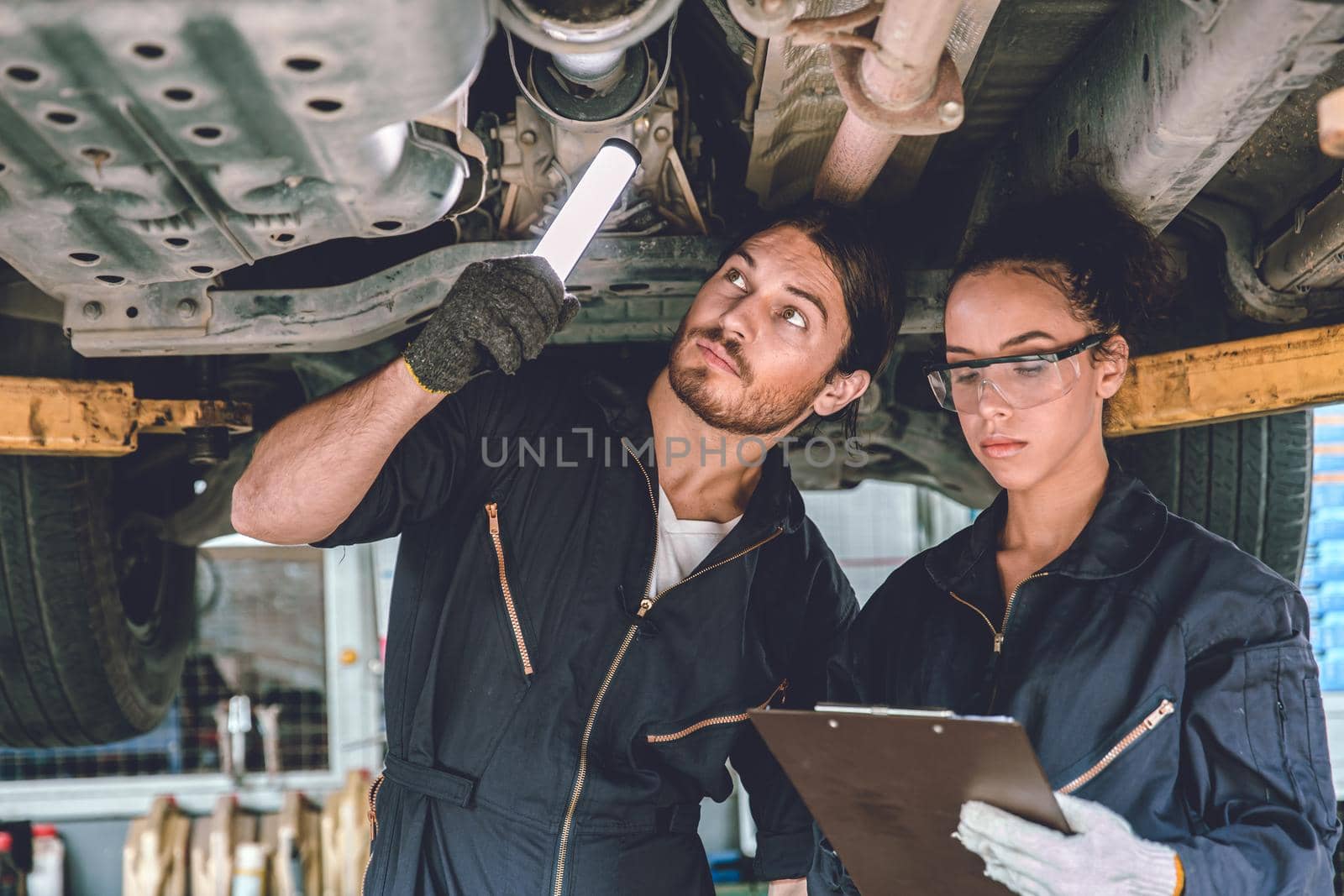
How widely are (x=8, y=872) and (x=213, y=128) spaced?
14.8 ft

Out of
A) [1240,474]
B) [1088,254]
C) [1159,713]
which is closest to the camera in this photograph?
[1159,713]

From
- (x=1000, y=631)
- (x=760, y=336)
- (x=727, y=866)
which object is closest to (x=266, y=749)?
(x=727, y=866)

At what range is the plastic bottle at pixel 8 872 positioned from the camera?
4375 millimetres

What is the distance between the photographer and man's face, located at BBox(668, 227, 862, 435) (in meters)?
1.74

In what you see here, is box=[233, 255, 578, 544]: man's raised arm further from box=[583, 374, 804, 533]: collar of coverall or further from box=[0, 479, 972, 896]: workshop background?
box=[0, 479, 972, 896]: workshop background

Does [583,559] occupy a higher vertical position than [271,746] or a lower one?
higher

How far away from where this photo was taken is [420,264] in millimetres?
1655

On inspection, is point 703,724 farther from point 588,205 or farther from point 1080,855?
point 588,205

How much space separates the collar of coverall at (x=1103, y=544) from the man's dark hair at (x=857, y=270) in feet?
1.45

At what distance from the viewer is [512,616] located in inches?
65.2

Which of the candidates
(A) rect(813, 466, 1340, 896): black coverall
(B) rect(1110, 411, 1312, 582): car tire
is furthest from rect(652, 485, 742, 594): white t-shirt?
(B) rect(1110, 411, 1312, 582): car tire

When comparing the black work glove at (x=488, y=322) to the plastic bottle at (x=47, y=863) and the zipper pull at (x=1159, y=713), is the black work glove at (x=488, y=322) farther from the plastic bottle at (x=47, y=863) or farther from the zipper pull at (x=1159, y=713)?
the plastic bottle at (x=47, y=863)

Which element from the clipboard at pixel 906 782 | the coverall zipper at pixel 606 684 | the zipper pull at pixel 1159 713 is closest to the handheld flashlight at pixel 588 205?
the coverall zipper at pixel 606 684

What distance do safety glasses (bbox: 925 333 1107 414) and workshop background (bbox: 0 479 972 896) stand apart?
122 inches
